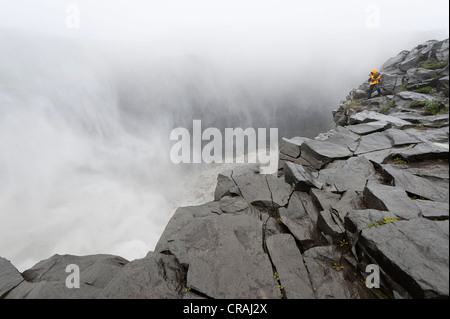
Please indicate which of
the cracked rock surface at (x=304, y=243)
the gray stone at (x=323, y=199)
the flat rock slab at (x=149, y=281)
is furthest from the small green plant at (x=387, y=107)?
the flat rock slab at (x=149, y=281)

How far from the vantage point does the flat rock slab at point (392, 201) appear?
212 inches

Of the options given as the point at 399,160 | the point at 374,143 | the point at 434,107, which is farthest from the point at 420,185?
the point at 434,107

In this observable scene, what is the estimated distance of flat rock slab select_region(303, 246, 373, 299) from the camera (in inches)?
174

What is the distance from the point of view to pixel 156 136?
94.0 ft

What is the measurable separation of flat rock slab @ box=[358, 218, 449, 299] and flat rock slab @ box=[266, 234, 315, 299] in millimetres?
1651

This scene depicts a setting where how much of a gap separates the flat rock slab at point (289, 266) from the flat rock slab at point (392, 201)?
9.72ft

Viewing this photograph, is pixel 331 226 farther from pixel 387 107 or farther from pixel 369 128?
pixel 387 107

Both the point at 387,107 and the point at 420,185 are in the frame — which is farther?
the point at 387,107

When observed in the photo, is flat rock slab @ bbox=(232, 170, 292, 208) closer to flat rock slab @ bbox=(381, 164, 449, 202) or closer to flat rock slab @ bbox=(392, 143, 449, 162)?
flat rock slab @ bbox=(381, 164, 449, 202)

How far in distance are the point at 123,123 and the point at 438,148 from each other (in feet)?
105

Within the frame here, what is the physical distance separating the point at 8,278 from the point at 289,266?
351 inches

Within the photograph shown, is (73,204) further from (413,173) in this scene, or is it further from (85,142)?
(413,173)

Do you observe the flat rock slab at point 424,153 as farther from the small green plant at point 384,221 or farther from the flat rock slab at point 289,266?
the flat rock slab at point 289,266

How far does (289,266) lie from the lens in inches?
201
